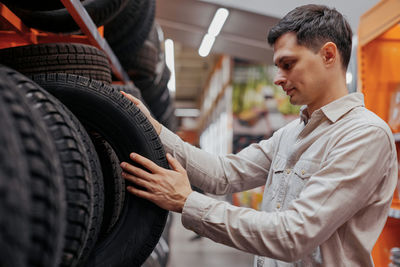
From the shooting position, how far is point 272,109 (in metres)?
8.44

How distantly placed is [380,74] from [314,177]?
59.4 inches

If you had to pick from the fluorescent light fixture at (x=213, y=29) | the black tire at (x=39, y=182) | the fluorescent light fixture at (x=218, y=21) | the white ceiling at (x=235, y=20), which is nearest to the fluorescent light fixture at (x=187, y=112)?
the fluorescent light fixture at (x=213, y=29)

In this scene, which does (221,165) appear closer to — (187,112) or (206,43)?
(206,43)

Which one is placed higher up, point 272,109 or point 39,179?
point 39,179

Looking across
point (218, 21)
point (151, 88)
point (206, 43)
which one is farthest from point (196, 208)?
point (206, 43)

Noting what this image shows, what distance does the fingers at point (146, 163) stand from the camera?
123cm

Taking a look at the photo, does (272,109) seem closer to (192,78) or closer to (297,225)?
(297,225)

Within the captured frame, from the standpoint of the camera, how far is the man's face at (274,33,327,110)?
4.58 ft

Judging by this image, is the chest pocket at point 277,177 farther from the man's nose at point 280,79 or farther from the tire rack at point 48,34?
the tire rack at point 48,34

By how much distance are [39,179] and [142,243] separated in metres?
0.69

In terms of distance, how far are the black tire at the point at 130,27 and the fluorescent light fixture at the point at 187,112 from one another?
23.2m

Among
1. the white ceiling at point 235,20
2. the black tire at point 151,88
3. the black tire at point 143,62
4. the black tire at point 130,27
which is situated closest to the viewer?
the black tire at point 130,27

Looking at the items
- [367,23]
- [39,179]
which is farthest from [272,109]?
[39,179]

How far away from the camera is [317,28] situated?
1381 mm
